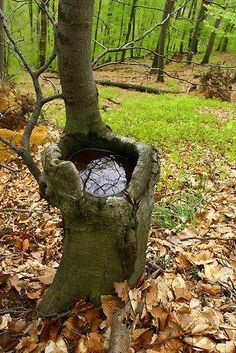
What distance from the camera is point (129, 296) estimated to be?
6.81 feet

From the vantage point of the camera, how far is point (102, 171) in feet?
6.68

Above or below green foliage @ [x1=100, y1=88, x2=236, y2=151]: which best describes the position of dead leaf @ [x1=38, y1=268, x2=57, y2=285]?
above

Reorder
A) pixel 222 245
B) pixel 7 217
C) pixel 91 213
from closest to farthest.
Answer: pixel 91 213 < pixel 222 245 < pixel 7 217

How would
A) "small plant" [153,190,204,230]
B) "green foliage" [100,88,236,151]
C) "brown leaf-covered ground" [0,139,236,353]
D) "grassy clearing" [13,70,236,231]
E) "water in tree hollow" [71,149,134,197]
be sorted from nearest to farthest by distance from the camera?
1. "water in tree hollow" [71,149,134,197]
2. "brown leaf-covered ground" [0,139,236,353]
3. "small plant" [153,190,204,230]
4. "grassy clearing" [13,70,236,231]
5. "green foliage" [100,88,236,151]

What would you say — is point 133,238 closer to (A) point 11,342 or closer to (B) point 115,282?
(B) point 115,282

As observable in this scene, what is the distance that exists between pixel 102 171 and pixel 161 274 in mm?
1050

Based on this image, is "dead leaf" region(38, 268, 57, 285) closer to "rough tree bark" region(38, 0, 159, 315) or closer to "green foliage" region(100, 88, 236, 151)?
"rough tree bark" region(38, 0, 159, 315)

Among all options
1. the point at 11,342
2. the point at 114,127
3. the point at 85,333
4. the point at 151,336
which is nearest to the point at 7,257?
the point at 11,342

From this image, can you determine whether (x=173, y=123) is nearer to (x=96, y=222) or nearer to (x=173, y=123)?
(x=173, y=123)

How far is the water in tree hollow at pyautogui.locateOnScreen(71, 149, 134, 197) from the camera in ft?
6.33

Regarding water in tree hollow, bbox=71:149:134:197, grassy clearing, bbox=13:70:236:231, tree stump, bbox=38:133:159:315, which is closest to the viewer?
tree stump, bbox=38:133:159:315

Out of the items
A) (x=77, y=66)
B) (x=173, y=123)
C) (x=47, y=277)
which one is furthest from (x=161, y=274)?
(x=173, y=123)

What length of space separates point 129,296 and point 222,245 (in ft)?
4.53

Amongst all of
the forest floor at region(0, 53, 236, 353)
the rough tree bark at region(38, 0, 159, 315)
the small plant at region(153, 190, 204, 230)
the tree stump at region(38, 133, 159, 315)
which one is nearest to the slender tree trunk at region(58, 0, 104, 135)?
the rough tree bark at region(38, 0, 159, 315)
